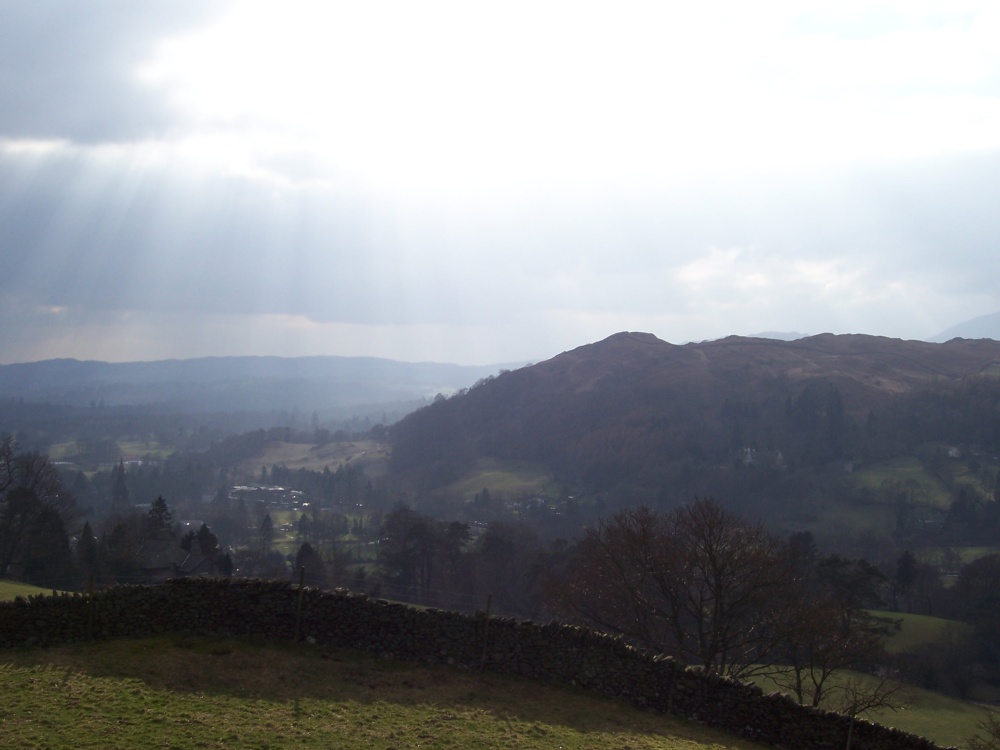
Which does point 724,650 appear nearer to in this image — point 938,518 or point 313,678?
point 313,678

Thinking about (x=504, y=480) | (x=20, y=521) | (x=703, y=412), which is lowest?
(x=504, y=480)

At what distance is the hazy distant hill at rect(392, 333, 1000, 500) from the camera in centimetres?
12731

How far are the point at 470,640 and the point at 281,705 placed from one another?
5.44 meters

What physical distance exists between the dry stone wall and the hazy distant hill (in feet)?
337

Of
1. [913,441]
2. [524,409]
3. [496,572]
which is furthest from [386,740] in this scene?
[524,409]

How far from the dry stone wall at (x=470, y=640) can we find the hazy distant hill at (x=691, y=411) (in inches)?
4049

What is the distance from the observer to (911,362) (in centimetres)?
16125

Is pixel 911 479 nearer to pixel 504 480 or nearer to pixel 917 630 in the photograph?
pixel 917 630

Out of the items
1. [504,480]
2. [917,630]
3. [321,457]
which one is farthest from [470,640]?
[321,457]

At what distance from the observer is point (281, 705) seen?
602 inches

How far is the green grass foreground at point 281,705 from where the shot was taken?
526 inches

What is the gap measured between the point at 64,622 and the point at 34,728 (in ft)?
18.1

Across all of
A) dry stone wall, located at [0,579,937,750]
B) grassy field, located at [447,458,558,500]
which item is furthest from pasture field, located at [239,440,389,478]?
dry stone wall, located at [0,579,937,750]

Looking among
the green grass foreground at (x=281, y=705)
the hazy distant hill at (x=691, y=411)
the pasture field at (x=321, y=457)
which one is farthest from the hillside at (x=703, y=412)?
the green grass foreground at (x=281, y=705)
